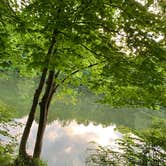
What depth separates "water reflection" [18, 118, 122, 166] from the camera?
2584 cm

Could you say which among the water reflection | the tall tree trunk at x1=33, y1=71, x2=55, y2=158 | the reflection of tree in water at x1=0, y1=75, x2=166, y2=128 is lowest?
the tall tree trunk at x1=33, y1=71, x2=55, y2=158

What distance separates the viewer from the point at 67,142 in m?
32.7

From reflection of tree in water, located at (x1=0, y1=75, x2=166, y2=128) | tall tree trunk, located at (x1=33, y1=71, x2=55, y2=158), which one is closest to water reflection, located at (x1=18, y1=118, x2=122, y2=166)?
reflection of tree in water, located at (x1=0, y1=75, x2=166, y2=128)

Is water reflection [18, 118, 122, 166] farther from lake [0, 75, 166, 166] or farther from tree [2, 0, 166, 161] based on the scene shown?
tree [2, 0, 166, 161]

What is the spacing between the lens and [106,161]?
10.4m

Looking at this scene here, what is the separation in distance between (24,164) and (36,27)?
18.8 feet

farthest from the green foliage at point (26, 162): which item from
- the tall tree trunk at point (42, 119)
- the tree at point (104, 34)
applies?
the tree at point (104, 34)

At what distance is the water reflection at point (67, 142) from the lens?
25844mm

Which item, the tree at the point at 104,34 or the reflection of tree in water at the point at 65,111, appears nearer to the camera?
the tree at the point at 104,34

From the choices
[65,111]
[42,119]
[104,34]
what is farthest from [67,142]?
[104,34]

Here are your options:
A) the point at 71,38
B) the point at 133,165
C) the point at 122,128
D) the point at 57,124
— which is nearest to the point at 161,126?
the point at 122,128

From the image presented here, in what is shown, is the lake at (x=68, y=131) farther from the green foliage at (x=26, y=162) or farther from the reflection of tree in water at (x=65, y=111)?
the green foliage at (x=26, y=162)

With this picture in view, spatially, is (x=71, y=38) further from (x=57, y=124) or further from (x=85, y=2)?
(x=57, y=124)

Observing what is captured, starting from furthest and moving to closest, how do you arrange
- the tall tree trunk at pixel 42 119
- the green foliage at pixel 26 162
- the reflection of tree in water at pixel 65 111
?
1. the reflection of tree in water at pixel 65 111
2. the tall tree trunk at pixel 42 119
3. the green foliage at pixel 26 162
